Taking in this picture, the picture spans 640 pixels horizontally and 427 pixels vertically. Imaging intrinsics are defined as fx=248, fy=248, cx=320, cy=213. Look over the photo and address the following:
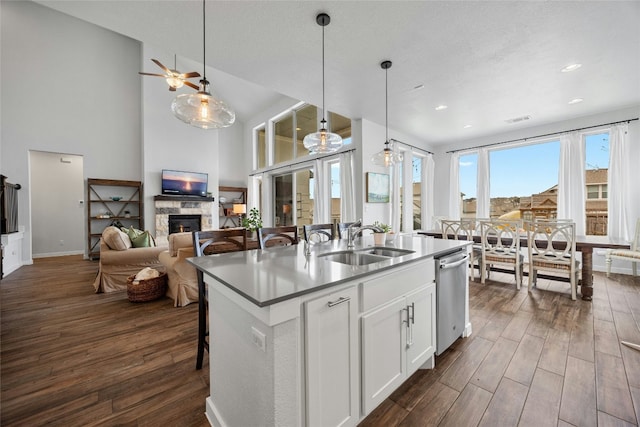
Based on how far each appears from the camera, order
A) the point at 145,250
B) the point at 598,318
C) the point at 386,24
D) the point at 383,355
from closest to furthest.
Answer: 1. the point at 383,355
2. the point at 386,24
3. the point at 598,318
4. the point at 145,250

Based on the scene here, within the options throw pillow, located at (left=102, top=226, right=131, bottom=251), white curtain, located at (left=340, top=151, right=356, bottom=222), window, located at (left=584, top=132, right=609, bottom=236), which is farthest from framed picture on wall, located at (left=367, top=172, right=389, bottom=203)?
throw pillow, located at (left=102, top=226, right=131, bottom=251)

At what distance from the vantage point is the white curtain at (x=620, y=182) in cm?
412

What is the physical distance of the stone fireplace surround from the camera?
6.38 meters

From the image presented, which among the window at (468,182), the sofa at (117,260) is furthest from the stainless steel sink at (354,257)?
the window at (468,182)

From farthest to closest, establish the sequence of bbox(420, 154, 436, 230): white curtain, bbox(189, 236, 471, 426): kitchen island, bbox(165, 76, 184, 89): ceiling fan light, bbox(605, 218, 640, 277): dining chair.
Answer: bbox(420, 154, 436, 230): white curtain → bbox(165, 76, 184, 89): ceiling fan light → bbox(605, 218, 640, 277): dining chair → bbox(189, 236, 471, 426): kitchen island

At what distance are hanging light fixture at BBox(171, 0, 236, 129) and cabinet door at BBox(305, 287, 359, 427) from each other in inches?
71.1

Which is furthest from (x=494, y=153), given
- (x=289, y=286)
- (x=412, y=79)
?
(x=289, y=286)

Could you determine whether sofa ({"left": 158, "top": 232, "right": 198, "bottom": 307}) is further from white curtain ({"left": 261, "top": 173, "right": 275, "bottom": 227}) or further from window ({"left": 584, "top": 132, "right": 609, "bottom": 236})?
window ({"left": 584, "top": 132, "right": 609, "bottom": 236})

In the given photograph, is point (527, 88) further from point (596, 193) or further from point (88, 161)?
point (88, 161)

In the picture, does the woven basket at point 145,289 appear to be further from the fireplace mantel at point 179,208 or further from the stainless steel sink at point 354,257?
the fireplace mantel at point 179,208

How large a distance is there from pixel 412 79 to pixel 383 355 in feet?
10.7

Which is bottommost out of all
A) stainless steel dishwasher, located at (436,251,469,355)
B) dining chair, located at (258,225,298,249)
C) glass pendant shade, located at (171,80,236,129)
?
stainless steel dishwasher, located at (436,251,469,355)

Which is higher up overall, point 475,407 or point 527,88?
point 527,88

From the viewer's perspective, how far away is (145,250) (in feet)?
12.2
